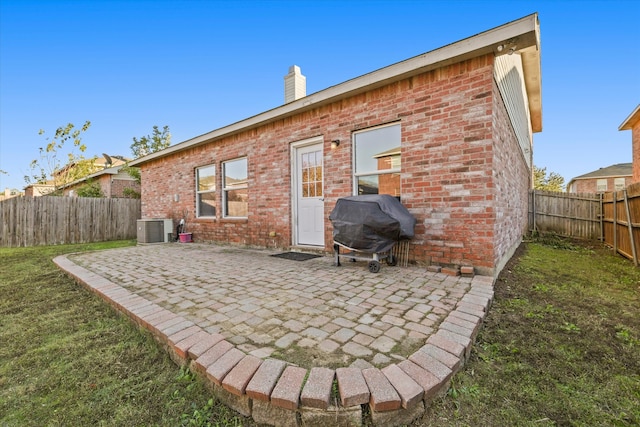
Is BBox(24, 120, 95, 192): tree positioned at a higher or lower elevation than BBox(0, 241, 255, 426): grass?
higher

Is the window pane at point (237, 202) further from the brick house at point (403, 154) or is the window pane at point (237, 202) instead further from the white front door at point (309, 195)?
→ the white front door at point (309, 195)

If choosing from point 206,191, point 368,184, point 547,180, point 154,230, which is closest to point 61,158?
point 154,230

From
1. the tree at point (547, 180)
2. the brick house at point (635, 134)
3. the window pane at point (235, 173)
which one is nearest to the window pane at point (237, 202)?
the window pane at point (235, 173)

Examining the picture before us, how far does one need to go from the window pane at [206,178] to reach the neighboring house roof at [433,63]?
0.95 m

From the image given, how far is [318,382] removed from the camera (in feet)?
4.17

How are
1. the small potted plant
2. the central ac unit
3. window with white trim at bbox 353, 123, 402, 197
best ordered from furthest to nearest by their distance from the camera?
the small potted plant, the central ac unit, window with white trim at bbox 353, 123, 402, 197

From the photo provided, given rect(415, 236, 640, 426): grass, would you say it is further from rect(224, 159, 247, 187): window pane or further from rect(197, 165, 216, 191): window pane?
rect(197, 165, 216, 191): window pane

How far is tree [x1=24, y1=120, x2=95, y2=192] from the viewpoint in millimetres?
13773

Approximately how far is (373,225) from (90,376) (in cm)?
295

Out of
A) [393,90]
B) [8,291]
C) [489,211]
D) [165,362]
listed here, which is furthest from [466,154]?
[8,291]

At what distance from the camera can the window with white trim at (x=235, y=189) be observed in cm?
639

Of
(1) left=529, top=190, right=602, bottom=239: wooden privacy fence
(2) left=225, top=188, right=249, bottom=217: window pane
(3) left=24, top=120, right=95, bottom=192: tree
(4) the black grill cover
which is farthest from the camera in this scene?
(3) left=24, top=120, right=95, bottom=192: tree

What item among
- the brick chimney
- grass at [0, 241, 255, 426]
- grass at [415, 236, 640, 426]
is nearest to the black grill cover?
grass at [415, 236, 640, 426]

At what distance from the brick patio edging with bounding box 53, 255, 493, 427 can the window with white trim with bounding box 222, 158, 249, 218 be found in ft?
15.7
